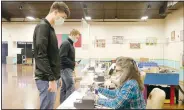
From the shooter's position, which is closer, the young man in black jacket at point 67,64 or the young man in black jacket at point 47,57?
the young man in black jacket at point 47,57

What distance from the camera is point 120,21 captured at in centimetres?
1486

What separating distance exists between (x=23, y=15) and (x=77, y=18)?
3.11 metres

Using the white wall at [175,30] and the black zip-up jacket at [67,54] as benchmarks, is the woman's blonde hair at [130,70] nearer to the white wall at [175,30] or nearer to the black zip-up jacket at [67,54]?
the black zip-up jacket at [67,54]

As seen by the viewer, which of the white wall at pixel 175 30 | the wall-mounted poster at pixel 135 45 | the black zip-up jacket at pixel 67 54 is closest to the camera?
the black zip-up jacket at pixel 67 54

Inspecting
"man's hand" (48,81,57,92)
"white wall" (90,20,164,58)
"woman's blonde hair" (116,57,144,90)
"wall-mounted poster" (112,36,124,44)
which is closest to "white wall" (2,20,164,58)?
"white wall" (90,20,164,58)

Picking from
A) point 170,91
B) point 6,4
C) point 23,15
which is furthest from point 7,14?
point 170,91

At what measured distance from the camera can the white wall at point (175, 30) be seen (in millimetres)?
10621

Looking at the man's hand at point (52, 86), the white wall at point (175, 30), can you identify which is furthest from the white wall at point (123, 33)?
the man's hand at point (52, 86)

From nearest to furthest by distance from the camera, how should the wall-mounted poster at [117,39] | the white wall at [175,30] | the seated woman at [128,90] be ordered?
the seated woman at [128,90], the white wall at [175,30], the wall-mounted poster at [117,39]

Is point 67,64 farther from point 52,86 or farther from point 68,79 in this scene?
point 52,86

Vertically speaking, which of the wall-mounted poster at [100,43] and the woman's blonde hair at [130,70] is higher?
the wall-mounted poster at [100,43]

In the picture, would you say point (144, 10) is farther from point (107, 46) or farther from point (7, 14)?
point (7, 14)

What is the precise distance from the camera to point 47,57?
2.25 m

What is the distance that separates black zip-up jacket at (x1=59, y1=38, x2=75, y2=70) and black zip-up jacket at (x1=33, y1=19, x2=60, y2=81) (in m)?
1.69
